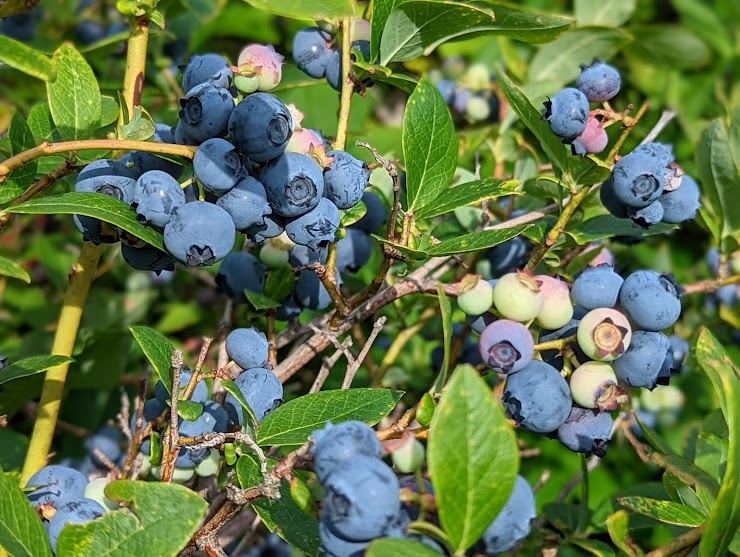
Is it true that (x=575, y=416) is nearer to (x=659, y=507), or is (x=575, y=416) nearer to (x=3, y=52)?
(x=659, y=507)

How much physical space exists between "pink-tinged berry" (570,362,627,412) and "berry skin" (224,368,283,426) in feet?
1.41

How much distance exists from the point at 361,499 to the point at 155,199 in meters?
0.50

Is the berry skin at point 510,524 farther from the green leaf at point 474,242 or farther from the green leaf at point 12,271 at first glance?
the green leaf at point 12,271

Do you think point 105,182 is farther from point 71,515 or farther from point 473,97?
point 473,97

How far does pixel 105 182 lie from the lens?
1.18 metres

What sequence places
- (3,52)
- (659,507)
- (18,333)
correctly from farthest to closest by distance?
1. (18,333)
2. (659,507)
3. (3,52)

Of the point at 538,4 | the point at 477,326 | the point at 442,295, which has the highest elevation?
the point at 442,295

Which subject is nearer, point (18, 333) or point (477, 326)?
point (477, 326)

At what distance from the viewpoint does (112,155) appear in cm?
135

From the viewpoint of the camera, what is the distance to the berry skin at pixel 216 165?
3.56 ft

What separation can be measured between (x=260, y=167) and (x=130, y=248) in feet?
0.73

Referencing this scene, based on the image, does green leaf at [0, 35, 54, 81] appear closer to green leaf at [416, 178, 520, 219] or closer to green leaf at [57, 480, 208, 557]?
green leaf at [57, 480, 208, 557]

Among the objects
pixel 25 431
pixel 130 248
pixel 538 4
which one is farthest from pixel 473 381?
pixel 538 4

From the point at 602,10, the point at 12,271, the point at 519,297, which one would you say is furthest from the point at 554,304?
the point at 602,10
